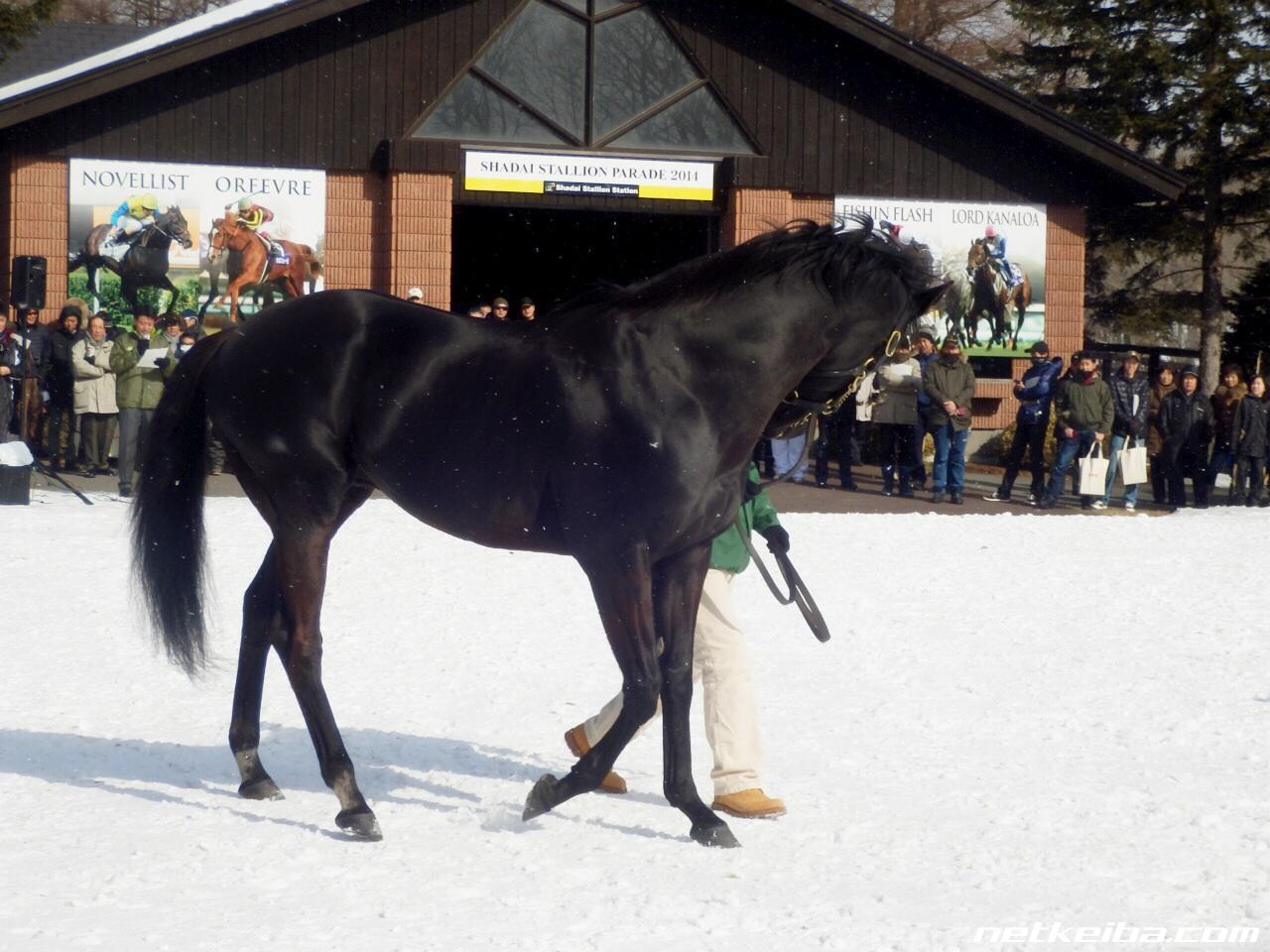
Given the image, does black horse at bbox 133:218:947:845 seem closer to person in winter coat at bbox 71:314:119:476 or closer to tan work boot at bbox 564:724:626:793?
tan work boot at bbox 564:724:626:793

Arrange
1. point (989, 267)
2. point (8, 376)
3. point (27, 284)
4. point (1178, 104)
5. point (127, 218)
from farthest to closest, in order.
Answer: point (1178, 104) < point (989, 267) < point (127, 218) < point (27, 284) < point (8, 376)

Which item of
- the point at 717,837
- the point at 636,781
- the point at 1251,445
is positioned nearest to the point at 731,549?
the point at 636,781

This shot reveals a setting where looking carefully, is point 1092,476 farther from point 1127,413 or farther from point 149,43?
point 149,43

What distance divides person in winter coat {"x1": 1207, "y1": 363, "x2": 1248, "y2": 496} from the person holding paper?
10.8m

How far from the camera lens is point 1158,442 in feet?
60.7

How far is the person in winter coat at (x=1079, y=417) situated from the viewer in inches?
687

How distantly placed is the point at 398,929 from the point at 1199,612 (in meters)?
6.64

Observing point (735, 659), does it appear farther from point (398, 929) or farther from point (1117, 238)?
point (1117, 238)

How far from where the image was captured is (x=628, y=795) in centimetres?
584

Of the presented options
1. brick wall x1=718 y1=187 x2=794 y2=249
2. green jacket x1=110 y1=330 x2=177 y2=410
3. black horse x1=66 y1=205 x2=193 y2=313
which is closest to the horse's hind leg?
green jacket x1=110 y1=330 x2=177 y2=410

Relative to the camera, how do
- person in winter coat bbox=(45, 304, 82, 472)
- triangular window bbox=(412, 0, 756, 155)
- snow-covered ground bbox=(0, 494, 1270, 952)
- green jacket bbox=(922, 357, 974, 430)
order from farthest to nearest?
1. triangular window bbox=(412, 0, 756, 155)
2. green jacket bbox=(922, 357, 974, 430)
3. person in winter coat bbox=(45, 304, 82, 472)
4. snow-covered ground bbox=(0, 494, 1270, 952)

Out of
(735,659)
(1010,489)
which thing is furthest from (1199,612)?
(1010,489)

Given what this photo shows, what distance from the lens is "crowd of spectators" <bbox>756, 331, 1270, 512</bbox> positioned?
1745cm

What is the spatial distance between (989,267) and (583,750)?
58.0 feet
